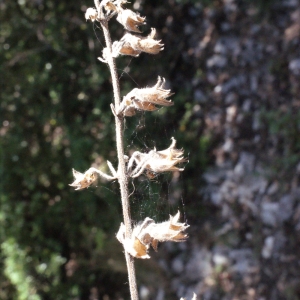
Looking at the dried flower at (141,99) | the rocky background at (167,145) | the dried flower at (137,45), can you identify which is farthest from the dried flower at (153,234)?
the rocky background at (167,145)

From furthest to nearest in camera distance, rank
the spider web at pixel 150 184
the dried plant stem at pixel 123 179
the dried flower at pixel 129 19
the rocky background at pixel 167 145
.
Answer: the rocky background at pixel 167 145 < the spider web at pixel 150 184 < the dried flower at pixel 129 19 < the dried plant stem at pixel 123 179

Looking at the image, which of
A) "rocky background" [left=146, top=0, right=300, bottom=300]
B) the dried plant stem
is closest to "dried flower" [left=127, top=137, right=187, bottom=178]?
the dried plant stem

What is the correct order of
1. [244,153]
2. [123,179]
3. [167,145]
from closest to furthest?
[123,179], [167,145], [244,153]

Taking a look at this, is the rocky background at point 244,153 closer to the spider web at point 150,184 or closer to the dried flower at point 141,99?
the spider web at point 150,184

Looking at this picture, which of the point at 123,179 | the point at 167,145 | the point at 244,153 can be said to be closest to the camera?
the point at 123,179

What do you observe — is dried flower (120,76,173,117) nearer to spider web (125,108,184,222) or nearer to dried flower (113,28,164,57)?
dried flower (113,28,164,57)

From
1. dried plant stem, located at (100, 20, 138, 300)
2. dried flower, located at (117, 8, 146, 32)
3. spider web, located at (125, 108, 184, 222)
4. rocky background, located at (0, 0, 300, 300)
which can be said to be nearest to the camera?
dried plant stem, located at (100, 20, 138, 300)

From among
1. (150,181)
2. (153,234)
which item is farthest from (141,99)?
(150,181)

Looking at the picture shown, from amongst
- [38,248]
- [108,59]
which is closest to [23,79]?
[38,248]

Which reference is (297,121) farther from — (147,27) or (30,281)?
(30,281)

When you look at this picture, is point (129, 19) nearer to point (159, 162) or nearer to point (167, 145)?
point (159, 162)

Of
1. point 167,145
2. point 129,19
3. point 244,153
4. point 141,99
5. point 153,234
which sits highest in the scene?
point 129,19

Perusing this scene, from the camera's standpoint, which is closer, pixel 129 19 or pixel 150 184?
pixel 129 19
